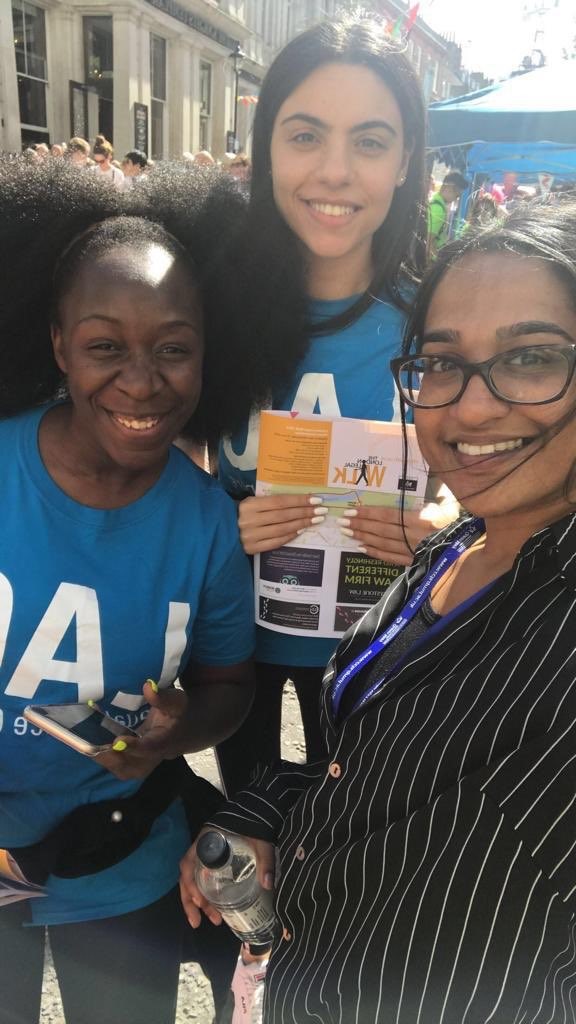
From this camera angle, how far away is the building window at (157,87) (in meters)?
17.8

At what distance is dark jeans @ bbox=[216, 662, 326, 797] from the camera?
1.78 metres

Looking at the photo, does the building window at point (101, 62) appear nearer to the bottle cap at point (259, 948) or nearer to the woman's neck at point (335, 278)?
the woman's neck at point (335, 278)

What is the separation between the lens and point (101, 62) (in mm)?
15672

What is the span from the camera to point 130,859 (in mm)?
1340

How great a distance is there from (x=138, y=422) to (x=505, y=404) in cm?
66

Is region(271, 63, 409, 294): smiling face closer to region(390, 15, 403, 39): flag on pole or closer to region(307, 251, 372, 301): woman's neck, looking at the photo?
region(307, 251, 372, 301): woman's neck

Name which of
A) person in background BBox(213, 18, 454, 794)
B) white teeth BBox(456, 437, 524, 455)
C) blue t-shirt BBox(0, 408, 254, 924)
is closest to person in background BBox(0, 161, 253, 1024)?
blue t-shirt BBox(0, 408, 254, 924)

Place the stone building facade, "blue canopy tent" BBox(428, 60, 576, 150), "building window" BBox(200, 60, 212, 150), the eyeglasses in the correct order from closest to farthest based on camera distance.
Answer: the eyeglasses
"blue canopy tent" BBox(428, 60, 576, 150)
the stone building facade
"building window" BBox(200, 60, 212, 150)

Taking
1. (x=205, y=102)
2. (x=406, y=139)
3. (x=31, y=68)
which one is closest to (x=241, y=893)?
(x=406, y=139)

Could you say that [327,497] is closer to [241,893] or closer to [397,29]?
[241,893]

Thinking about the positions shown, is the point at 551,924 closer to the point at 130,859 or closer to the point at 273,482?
the point at 130,859

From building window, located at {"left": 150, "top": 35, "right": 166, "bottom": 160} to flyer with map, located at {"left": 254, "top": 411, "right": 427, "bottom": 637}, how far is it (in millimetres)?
18649

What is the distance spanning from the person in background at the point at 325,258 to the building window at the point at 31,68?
→ 48.4ft

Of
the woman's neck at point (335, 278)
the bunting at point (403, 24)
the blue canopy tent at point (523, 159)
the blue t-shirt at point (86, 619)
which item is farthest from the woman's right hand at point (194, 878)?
the blue canopy tent at point (523, 159)
